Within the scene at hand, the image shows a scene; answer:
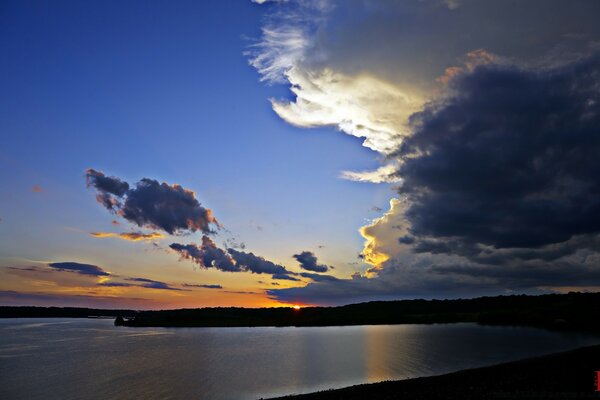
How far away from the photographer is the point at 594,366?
53.9m

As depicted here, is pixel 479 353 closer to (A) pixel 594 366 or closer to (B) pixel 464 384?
(A) pixel 594 366

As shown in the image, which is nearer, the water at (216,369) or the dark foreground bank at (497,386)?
the dark foreground bank at (497,386)

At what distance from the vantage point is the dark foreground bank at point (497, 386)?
37188 millimetres

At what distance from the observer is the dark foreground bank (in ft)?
122

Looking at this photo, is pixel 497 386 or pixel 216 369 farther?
pixel 216 369

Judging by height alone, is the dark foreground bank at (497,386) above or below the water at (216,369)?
above

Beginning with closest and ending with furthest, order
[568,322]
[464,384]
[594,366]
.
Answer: [464,384]
[594,366]
[568,322]

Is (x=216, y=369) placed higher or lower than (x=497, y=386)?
lower

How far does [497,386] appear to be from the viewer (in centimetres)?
4162

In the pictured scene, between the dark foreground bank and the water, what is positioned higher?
the dark foreground bank

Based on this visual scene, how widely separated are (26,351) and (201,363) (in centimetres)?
5430

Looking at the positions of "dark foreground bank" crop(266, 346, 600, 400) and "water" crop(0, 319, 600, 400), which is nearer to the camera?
"dark foreground bank" crop(266, 346, 600, 400)

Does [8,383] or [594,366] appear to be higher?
→ [594,366]

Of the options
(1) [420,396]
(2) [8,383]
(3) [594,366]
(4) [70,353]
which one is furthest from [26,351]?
(3) [594,366]
